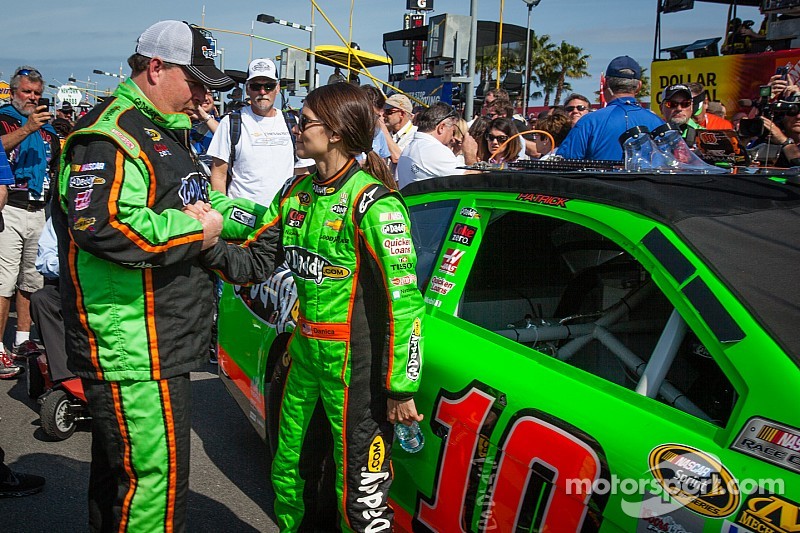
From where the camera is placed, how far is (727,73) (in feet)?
35.8

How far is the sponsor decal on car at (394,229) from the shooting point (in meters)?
2.36

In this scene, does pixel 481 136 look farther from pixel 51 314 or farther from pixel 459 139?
pixel 51 314

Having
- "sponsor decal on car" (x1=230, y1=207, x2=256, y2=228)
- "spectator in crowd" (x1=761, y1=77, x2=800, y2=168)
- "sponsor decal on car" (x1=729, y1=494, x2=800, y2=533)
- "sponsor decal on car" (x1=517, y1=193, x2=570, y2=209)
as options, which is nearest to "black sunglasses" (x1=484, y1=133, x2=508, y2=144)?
"spectator in crowd" (x1=761, y1=77, x2=800, y2=168)

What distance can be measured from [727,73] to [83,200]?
10.9m

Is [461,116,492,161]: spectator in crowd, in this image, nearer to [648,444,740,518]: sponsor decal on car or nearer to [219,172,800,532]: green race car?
[219,172,800,532]: green race car

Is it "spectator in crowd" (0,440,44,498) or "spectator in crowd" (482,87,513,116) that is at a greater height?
"spectator in crowd" (482,87,513,116)

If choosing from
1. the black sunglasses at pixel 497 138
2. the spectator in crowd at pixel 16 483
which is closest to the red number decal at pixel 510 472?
the spectator in crowd at pixel 16 483

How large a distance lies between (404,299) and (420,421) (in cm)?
45

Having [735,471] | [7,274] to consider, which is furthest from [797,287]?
[7,274]

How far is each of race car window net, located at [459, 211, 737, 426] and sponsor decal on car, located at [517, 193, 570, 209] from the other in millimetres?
235

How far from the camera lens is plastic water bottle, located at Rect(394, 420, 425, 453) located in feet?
8.31

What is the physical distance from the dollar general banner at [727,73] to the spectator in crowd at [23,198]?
803 cm

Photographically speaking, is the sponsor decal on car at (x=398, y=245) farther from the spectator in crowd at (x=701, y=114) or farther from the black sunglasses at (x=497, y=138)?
the spectator in crowd at (x=701, y=114)

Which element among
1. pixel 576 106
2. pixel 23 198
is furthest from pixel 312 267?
pixel 576 106
